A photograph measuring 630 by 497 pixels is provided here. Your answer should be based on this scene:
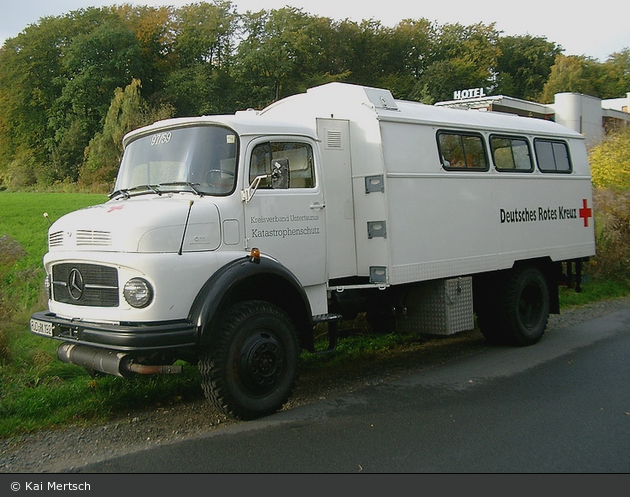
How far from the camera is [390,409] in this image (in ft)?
19.3

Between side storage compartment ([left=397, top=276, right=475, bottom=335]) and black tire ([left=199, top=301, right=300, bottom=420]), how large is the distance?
95.6 inches

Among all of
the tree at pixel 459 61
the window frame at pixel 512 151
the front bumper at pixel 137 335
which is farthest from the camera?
the tree at pixel 459 61

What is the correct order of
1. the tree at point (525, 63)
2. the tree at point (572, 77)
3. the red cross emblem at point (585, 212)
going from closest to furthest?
the red cross emblem at point (585, 212) → the tree at point (572, 77) → the tree at point (525, 63)

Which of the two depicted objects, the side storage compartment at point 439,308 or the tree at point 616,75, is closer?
the side storage compartment at point 439,308

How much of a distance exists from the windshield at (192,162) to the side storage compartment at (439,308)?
322 centimetres

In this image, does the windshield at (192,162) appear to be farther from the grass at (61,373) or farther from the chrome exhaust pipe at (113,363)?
the grass at (61,373)

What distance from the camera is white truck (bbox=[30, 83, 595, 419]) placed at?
5.14m

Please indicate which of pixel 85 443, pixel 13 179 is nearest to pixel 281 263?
pixel 85 443

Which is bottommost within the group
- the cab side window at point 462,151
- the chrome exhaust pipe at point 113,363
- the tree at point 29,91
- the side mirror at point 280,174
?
the chrome exhaust pipe at point 113,363

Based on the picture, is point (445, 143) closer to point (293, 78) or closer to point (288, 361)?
point (288, 361)

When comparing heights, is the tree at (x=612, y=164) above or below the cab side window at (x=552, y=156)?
above

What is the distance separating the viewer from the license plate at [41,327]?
18.2 feet

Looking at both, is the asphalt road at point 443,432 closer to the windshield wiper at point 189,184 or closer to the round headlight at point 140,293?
the round headlight at point 140,293

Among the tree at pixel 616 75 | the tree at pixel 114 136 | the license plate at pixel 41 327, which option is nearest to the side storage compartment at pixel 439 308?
the license plate at pixel 41 327
